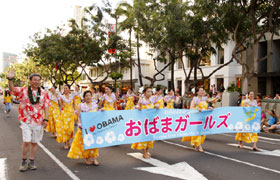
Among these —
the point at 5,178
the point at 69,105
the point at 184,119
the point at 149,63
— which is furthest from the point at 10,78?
the point at 149,63

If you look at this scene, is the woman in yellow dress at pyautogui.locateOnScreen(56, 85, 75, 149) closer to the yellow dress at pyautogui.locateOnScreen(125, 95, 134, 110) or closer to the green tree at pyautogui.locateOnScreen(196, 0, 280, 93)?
the yellow dress at pyautogui.locateOnScreen(125, 95, 134, 110)

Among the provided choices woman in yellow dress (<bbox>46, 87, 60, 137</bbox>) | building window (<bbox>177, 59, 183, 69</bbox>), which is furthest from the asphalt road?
building window (<bbox>177, 59, 183, 69</bbox>)

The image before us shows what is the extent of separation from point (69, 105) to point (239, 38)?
15.0m

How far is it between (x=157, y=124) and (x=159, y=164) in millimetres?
1166

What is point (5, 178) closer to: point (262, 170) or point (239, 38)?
point (262, 170)

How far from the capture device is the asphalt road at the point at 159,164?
19.5 ft

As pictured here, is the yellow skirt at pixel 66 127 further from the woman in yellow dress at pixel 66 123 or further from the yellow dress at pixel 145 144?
the yellow dress at pixel 145 144

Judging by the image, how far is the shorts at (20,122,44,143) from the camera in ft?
19.9

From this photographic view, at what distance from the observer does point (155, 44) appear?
22.4 meters

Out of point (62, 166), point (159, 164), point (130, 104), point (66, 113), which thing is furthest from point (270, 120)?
point (62, 166)

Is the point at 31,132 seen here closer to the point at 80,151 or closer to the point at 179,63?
the point at 80,151

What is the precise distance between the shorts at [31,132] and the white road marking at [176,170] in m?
2.43

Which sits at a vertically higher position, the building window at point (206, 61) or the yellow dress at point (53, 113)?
the building window at point (206, 61)

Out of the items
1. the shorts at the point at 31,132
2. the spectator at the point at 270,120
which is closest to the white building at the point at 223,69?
the spectator at the point at 270,120
